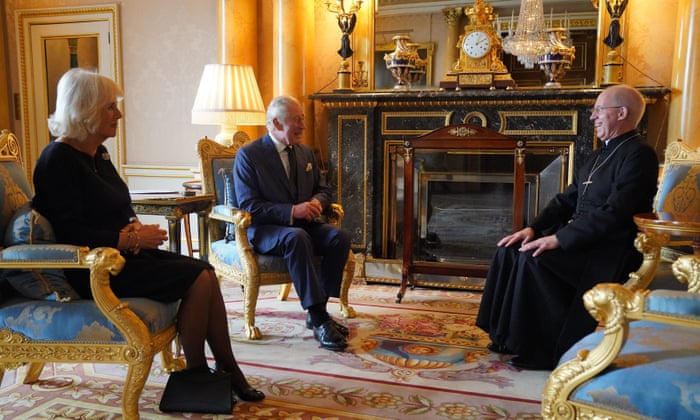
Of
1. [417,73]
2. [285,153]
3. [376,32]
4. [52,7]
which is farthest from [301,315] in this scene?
[52,7]

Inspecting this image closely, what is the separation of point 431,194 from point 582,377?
9.11 feet

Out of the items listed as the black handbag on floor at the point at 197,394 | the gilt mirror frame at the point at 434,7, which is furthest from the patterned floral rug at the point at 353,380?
the gilt mirror frame at the point at 434,7

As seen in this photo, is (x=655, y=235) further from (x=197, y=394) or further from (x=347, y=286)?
(x=197, y=394)

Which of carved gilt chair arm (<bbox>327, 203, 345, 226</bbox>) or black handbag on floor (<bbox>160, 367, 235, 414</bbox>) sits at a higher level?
carved gilt chair arm (<bbox>327, 203, 345, 226</bbox>)

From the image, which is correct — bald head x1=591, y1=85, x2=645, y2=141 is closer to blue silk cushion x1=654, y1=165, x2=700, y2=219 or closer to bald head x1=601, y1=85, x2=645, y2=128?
bald head x1=601, y1=85, x2=645, y2=128

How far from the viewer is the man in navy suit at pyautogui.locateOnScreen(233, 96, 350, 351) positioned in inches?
115

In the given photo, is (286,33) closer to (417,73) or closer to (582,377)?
(417,73)

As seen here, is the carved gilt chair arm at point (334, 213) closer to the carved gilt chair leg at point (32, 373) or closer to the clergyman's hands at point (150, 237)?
the clergyman's hands at point (150, 237)

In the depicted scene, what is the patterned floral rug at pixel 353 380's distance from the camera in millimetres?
2213

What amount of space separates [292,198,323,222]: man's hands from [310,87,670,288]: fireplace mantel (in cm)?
147

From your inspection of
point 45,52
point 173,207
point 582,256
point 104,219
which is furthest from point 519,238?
point 45,52

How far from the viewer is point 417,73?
451 cm

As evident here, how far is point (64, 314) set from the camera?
1.92m

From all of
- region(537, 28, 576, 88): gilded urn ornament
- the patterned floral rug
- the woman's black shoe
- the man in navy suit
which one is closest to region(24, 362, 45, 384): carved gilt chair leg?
the patterned floral rug
